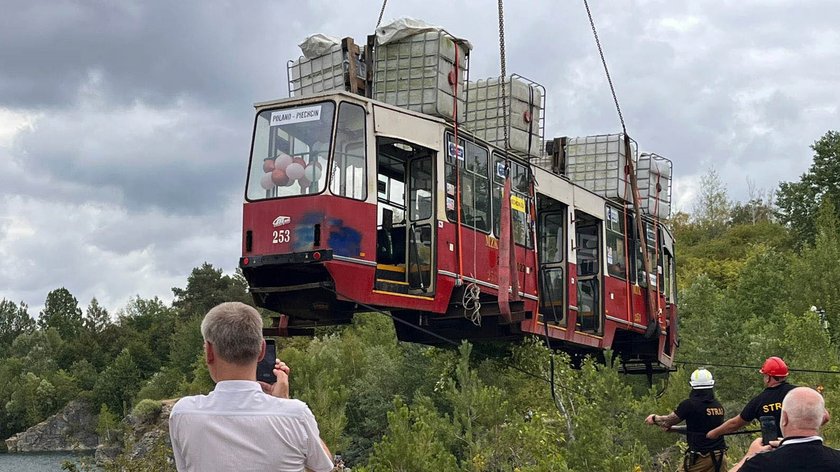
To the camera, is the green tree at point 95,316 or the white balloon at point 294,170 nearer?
the white balloon at point 294,170

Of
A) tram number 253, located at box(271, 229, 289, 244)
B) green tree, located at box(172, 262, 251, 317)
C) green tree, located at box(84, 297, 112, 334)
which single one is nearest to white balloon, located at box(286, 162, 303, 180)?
tram number 253, located at box(271, 229, 289, 244)

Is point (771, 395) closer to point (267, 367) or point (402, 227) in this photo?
point (267, 367)

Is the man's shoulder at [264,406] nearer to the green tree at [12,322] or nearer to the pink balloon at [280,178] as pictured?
the pink balloon at [280,178]

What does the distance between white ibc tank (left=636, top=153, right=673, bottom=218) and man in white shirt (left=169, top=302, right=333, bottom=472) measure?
63.2 ft

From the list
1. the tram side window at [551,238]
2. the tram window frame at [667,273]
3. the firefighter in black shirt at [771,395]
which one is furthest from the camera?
the tram window frame at [667,273]

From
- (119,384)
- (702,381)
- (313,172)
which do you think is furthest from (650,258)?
(119,384)

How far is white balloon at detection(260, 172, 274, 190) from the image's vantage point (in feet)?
A: 47.7

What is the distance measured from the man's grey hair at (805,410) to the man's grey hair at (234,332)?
2668 millimetres

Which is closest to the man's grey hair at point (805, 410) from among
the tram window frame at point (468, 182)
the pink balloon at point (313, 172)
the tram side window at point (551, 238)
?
the pink balloon at point (313, 172)

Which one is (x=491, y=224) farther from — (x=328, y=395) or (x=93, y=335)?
(x=93, y=335)

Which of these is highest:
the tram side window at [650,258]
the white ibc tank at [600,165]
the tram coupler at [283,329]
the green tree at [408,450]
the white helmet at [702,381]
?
the white ibc tank at [600,165]

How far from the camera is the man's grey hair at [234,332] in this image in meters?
4.33

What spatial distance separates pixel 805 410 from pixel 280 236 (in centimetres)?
949

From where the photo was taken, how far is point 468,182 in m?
15.9
